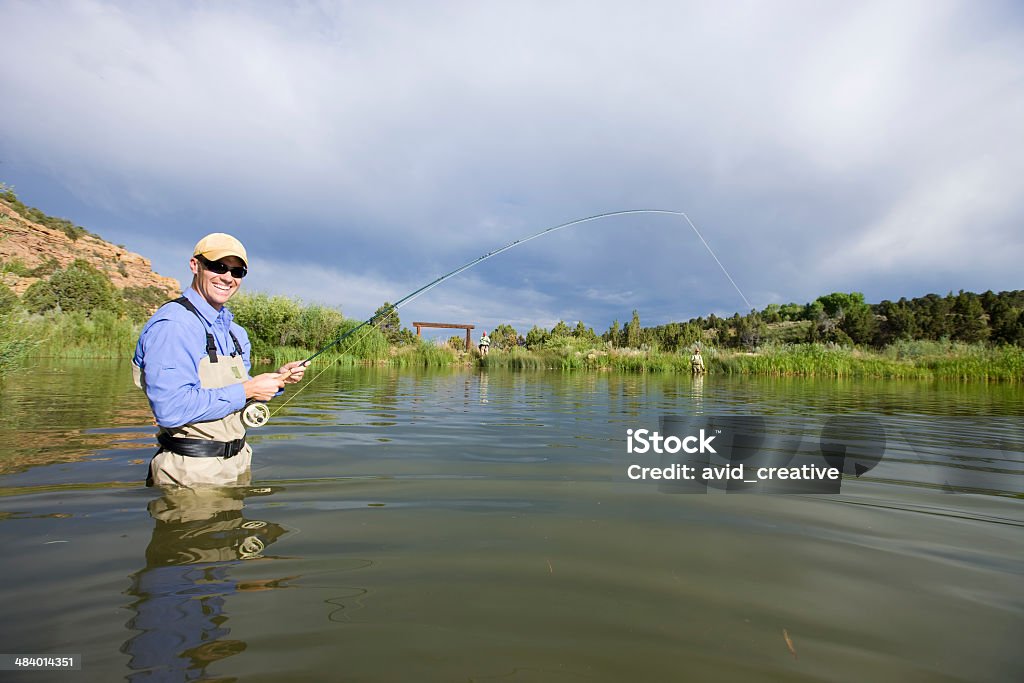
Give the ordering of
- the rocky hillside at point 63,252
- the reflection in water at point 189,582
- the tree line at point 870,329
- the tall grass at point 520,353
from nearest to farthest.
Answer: the reflection in water at point 189,582
the tall grass at point 520,353
the tree line at point 870,329
the rocky hillside at point 63,252

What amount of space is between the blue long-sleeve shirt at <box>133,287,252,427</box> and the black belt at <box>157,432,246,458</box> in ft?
1.04

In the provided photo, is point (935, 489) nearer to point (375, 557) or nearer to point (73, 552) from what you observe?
point (375, 557)

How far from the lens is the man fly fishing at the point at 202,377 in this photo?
299 cm

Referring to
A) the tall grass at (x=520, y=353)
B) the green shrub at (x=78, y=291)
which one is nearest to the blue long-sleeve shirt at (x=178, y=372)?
the tall grass at (x=520, y=353)

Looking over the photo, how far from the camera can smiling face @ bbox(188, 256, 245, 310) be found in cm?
332

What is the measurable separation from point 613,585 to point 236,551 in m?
1.84

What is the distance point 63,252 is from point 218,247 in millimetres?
91321

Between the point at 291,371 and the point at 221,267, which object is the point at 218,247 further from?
the point at 291,371

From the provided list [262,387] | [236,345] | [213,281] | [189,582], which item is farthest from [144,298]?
[189,582]

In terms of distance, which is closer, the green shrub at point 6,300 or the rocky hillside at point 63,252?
the green shrub at point 6,300

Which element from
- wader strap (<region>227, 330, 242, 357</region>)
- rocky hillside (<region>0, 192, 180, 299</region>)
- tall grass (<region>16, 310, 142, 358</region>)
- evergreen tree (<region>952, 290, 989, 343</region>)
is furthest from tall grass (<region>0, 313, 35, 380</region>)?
evergreen tree (<region>952, 290, 989, 343</region>)

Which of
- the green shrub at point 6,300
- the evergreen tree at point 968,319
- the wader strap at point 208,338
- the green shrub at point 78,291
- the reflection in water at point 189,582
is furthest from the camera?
the green shrub at point 78,291

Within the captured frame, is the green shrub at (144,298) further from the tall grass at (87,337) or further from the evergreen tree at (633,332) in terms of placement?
the evergreen tree at (633,332)

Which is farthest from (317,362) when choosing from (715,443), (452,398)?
(715,443)
